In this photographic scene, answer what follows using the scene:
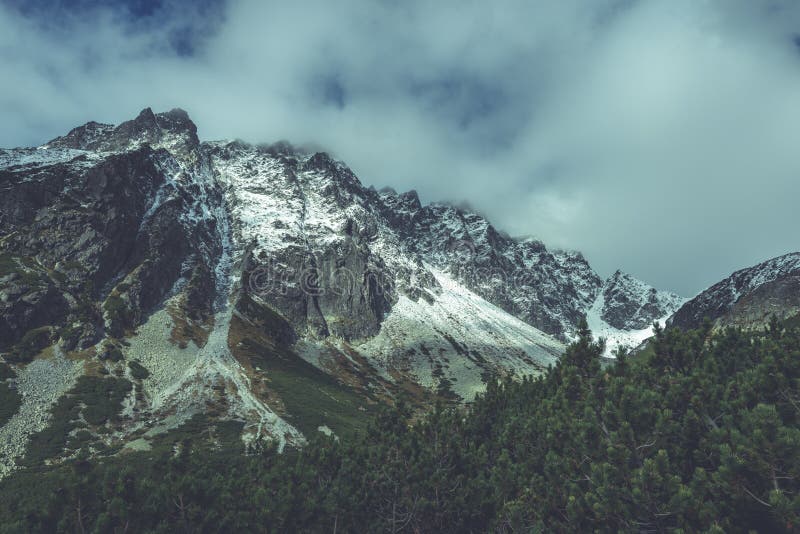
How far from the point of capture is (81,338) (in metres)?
122

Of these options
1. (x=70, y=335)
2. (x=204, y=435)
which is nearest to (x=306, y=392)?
(x=204, y=435)

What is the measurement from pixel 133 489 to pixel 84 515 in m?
2.24

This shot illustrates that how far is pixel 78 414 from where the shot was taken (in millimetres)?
92125

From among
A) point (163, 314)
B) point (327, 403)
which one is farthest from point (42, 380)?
point (327, 403)

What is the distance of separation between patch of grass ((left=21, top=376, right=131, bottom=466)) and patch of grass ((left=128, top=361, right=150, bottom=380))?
4.42 meters

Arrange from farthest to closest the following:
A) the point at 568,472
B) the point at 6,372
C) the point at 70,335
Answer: the point at 70,335
the point at 6,372
the point at 568,472

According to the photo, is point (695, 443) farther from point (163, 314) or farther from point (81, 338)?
point (163, 314)

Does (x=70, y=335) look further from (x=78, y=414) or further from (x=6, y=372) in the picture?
(x=78, y=414)

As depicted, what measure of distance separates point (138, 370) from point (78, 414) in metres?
27.6

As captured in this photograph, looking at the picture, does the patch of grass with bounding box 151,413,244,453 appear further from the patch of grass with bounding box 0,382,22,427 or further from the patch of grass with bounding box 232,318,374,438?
the patch of grass with bounding box 0,382,22,427

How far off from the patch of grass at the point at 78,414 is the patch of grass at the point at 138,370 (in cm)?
442

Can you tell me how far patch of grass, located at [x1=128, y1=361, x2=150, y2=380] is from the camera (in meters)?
117

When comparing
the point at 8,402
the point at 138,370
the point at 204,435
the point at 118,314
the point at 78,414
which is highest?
the point at 118,314

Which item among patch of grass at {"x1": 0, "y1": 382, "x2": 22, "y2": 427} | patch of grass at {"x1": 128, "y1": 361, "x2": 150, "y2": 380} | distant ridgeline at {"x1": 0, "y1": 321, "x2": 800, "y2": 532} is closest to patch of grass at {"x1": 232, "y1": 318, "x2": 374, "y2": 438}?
patch of grass at {"x1": 128, "y1": 361, "x2": 150, "y2": 380}
